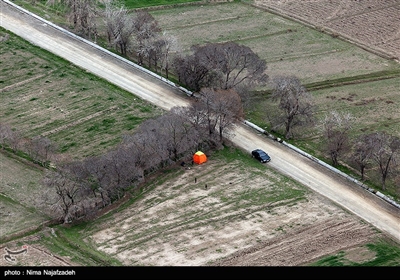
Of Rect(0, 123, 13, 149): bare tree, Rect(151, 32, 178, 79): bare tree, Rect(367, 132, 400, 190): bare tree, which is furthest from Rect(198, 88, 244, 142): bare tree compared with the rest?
Rect(0, 123, 13, 149): bare tree

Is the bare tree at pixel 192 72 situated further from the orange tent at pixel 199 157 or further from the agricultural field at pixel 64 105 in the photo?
the orange tent at pixel 199 157

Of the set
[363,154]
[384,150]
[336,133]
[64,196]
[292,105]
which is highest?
[292,105]

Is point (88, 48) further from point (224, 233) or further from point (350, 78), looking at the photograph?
point (224, 233)

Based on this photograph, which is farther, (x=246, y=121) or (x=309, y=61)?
(x=309, y=61)

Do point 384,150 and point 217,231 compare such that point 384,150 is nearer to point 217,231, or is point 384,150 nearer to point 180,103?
point 217,231

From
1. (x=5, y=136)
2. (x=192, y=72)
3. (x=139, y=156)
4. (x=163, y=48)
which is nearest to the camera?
(x=139, y=156)

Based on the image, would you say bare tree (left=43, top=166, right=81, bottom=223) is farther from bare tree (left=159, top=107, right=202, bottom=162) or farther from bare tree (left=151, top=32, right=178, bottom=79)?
bare tree (left=151, top=32, right=178, bottom=79)

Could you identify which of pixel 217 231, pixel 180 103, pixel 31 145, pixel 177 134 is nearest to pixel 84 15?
pixel 180 103

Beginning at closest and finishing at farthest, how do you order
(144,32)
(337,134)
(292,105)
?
(337,134)
(292,105)
(144,32)
